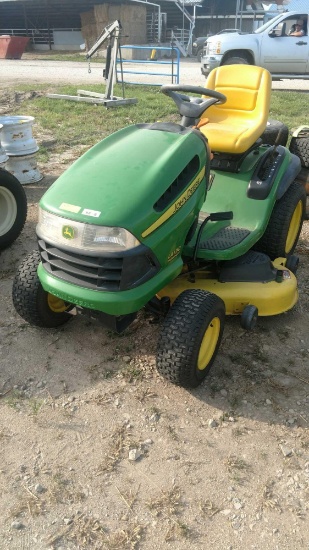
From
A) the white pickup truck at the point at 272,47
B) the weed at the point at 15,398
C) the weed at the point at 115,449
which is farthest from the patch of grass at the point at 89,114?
the weed at the point at 115,449

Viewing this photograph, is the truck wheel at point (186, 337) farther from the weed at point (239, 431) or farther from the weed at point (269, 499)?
the weed at point (269, 499)

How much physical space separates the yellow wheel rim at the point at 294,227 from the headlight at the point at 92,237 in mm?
1806

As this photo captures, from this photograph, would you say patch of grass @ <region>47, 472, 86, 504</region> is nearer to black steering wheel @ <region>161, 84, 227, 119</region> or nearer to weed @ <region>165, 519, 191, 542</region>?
weed @ <region>165, 519, 191, 542</region>

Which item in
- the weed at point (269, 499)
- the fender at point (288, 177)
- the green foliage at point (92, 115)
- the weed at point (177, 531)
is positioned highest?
the fender at point (288, 177)

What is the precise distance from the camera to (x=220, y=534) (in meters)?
1.83

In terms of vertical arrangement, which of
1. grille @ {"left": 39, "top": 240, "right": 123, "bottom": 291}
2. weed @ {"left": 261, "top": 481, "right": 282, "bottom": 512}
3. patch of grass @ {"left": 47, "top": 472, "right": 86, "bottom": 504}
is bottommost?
weed @ {"left": 261, "top": 481, "right": 282, "bottom": 512}

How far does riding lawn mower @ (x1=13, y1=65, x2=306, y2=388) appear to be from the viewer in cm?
216

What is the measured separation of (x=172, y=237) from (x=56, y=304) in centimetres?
85

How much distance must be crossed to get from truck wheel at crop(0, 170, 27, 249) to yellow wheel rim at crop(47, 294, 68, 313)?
124cm

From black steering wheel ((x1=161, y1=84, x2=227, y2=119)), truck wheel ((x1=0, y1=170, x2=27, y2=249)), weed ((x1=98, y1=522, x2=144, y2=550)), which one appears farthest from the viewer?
truck wheel ((x1=0, y1=170, x2=27, y2=249))

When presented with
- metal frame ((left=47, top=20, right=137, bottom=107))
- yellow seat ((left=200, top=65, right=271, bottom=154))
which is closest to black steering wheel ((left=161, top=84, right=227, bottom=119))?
yellow seat ((left=200, top=65, right=271, bottom=154))

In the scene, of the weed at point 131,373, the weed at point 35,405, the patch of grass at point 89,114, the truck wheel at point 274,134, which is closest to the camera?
the weed at point 35,405

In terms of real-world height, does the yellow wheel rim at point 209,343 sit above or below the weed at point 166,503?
above

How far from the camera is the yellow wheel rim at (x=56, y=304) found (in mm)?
2723
